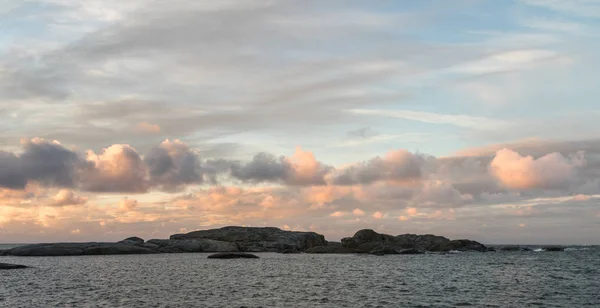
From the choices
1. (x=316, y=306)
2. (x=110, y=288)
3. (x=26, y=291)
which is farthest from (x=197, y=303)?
(x=26, y=291)

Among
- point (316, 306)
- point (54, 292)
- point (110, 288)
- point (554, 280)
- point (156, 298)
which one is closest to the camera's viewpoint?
point (316, 306)

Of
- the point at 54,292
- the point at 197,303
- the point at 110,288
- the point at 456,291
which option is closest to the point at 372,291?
the point at 456,291

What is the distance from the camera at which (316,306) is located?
62906 mm

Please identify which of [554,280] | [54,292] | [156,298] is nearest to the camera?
[156,298]

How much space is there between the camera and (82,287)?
85125mm

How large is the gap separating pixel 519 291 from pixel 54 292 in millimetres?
63207

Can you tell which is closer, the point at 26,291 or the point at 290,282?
the point at 26,291

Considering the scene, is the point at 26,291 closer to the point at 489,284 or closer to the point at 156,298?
the point at 156,298

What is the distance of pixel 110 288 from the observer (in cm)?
8312

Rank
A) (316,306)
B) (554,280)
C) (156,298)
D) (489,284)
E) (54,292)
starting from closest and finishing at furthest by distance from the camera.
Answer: (316,306) → (156,298) → (54,292) → (489,284) → (554,280)

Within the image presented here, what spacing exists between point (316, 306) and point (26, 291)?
140 feet

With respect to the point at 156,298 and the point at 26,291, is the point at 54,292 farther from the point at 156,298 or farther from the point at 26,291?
the point at 156,298

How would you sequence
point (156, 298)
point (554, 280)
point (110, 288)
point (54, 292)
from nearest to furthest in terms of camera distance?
point (156, 298)
point (54, 292)
point (110, 288)
point (554, 280)

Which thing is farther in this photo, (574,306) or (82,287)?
(82,287)
